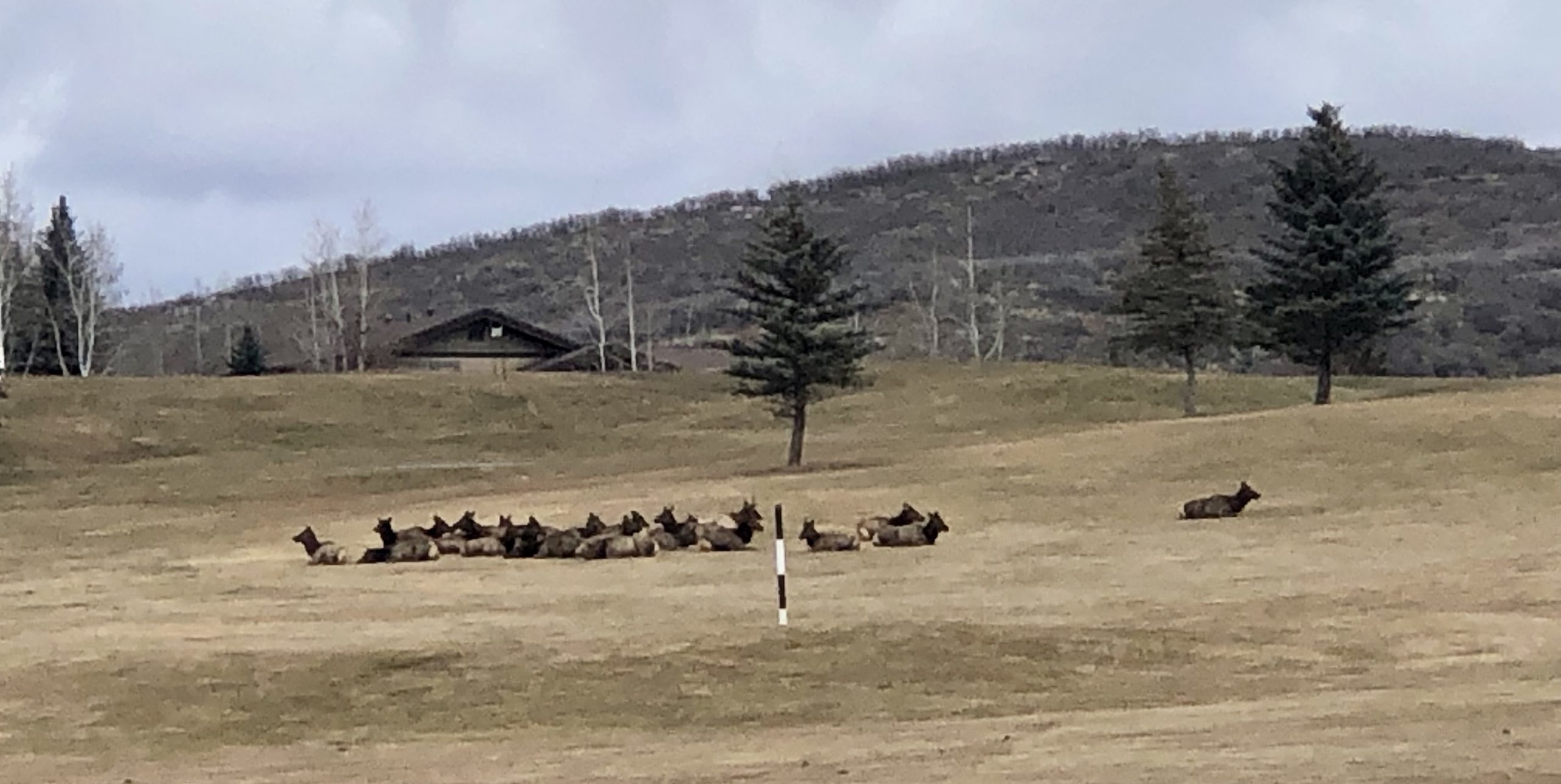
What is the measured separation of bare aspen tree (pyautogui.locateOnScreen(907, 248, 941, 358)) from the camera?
104188mm

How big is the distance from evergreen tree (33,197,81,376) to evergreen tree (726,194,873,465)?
5270 centimetres

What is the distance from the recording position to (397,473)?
162 feet

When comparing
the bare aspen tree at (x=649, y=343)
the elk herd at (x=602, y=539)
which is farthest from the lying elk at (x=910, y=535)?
the bare aspen tree at (x=649, y=343)

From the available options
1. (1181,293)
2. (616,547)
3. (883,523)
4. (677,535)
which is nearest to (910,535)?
Result: (883,523)

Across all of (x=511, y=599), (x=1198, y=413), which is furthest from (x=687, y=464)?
(x=511, y=599)

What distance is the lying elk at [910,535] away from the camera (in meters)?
26.8

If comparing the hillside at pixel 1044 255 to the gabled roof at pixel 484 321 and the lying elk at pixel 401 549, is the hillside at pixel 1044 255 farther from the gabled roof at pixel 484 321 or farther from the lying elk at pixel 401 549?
the lying elk at pixel 401 549

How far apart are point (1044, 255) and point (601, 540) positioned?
409 feet

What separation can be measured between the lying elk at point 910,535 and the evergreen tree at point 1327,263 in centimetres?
2917

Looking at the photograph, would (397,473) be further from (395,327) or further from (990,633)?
(395,327)

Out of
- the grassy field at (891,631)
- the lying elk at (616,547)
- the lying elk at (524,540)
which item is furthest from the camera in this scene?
the lying elk at (524,540)

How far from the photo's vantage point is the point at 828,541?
86.2 feet

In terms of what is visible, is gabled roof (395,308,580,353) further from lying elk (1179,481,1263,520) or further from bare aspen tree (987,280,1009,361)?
lying elk (1179,481,1263,520)

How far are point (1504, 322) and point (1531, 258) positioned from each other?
21.1m
